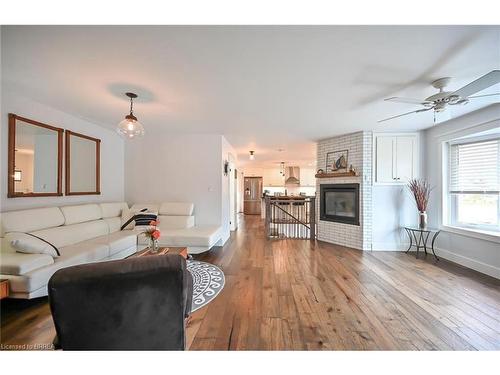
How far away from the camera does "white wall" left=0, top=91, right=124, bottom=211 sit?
8.59ft

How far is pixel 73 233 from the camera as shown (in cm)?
301

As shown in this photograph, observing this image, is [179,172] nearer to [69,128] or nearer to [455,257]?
[69,128]

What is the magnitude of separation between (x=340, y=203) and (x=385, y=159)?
1.28 m

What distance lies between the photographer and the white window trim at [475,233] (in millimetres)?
3005

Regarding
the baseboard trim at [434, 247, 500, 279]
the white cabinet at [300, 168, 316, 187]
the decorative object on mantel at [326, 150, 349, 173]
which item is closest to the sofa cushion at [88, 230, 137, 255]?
the decorative object on mantel at [326, 150, 349, 173]

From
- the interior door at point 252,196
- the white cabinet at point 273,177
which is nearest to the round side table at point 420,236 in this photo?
the white cabinet at point 273,177

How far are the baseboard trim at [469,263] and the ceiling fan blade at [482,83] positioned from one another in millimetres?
2701

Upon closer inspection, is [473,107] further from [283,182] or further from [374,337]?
[283,182]

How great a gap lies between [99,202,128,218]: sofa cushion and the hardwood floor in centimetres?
183

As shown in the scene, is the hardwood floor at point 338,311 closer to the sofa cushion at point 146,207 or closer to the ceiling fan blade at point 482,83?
the sofa cushion at point 146,207

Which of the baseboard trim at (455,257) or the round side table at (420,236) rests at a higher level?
the round side table at (420,236)

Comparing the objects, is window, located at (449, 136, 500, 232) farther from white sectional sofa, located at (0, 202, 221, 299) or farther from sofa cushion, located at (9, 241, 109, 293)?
sofa cushion, located at (9, 241, 109, 293)

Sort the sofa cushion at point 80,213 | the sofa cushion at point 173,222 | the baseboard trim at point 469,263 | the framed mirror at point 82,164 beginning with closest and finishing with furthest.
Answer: the baseboard trim at point 469,263 → the sofa cushion at point 80,213 → the framed mirror at point 82,164 → the sofa cushion at point 173,222

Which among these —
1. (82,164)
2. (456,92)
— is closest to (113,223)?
(82,164)
